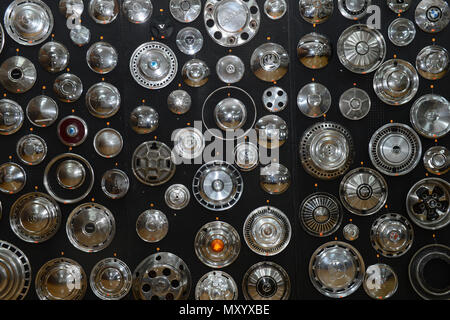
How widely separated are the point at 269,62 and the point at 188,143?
3.18ft

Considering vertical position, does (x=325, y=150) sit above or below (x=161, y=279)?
above

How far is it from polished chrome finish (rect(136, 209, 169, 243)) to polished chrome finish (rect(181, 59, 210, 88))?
116 cm

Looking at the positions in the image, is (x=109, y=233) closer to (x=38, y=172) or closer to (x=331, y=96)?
(x=38, y=172)

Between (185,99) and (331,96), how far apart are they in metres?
1.26

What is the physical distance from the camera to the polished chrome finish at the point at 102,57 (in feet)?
9.27

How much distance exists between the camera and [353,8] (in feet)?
9.38

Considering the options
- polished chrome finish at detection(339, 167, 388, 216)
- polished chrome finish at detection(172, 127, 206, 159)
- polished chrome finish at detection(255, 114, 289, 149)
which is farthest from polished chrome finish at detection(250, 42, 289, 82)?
polished chrome finish at detection(339, 167, 388, 216)

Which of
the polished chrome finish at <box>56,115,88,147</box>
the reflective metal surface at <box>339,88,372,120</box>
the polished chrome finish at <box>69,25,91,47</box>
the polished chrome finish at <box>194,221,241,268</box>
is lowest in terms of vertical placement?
the polished chrome finish at <box>194,221,241,268</box>

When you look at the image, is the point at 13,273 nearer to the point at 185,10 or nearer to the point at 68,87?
the point at 68,87

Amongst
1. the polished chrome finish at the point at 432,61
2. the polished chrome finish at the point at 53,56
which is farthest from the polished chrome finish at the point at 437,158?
the polished chrome finish at the point at 53,56

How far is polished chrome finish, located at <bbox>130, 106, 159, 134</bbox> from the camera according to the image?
2811mm

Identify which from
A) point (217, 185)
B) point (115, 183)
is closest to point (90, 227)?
point (115, 183)

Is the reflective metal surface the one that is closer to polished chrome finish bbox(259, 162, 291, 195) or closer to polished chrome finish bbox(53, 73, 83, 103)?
polished chrome finish bbox(259, 162, 291, 195)

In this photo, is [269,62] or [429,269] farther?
[429,269]
